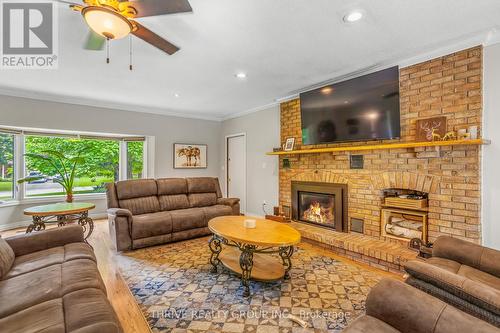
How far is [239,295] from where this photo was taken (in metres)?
2.23

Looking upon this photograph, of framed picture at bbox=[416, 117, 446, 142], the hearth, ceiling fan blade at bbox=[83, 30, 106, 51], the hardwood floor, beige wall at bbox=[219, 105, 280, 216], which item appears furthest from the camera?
beige wall at bbox=[219, 105, 280, 216]

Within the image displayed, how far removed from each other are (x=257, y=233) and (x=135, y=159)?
14.3ft

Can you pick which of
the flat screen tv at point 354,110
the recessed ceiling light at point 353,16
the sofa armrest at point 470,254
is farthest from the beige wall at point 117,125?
the sofa armrest at point 470,254

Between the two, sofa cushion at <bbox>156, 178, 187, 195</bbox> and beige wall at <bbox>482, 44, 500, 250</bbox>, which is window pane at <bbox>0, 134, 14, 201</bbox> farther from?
beige wall at <bbox>482, 44, 500, 250</bbox>

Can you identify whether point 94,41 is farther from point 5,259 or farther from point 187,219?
point 187,219

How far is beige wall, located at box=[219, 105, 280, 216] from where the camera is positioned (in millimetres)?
4940

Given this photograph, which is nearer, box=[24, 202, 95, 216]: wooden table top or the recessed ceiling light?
the recessed ceiling light

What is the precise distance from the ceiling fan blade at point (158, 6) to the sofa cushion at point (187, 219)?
2777 millimetres

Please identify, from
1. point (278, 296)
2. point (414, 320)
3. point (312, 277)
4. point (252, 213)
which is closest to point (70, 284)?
point (278, 296)

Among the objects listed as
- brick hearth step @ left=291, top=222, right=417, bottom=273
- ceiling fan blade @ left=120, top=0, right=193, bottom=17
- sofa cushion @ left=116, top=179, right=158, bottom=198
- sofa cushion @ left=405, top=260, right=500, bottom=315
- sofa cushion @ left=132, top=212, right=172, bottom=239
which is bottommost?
brick hearth step @ left=291, top=222, right=417, bottom=273

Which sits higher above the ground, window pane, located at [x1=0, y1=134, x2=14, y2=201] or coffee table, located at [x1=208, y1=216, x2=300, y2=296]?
window pane, located at [x1=0, y1=134, x2=14, y2=201]

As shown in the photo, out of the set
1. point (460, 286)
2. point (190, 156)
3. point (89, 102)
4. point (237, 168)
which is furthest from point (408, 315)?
point (89, 102)

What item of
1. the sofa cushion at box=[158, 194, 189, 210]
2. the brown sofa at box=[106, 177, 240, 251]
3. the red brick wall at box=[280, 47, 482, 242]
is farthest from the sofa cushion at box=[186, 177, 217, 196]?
the red brick wall at box=[280, 47, 482, 242]

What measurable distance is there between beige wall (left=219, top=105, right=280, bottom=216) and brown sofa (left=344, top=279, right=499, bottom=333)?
3.61 metres
